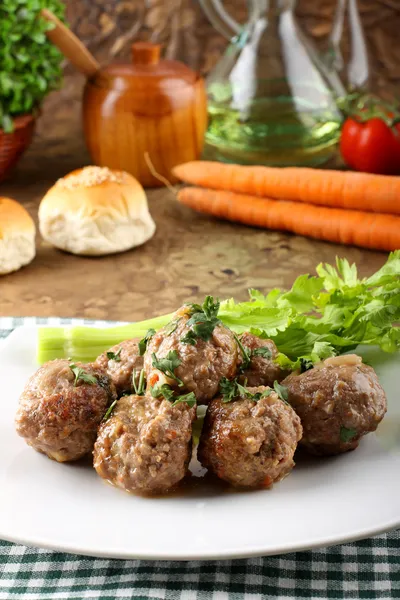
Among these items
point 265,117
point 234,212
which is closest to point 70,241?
point 234,212

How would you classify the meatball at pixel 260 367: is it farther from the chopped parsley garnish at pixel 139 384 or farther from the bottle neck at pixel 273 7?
the bottle neck at pixel 273 7

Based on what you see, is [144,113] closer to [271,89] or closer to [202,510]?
[271,89]

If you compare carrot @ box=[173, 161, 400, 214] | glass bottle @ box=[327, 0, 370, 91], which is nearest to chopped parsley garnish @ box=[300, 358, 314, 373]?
carrot @ box=[173, 161, 400, 214]

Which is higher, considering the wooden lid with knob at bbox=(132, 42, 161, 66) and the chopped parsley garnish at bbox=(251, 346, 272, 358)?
the chopped parsley garnish at bbox=(251, 346, 272, 358)

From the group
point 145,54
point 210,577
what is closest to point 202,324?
point 210,577

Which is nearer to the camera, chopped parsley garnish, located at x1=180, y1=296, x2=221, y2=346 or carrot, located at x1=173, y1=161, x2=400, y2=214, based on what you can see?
chopped parsley garnish, located at x1=180, y1=296, x2=221, y2=346

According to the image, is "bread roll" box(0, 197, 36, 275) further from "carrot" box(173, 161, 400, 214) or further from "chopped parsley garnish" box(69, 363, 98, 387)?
"chopped parsley garnish" box(69, 363, 98, 387)
